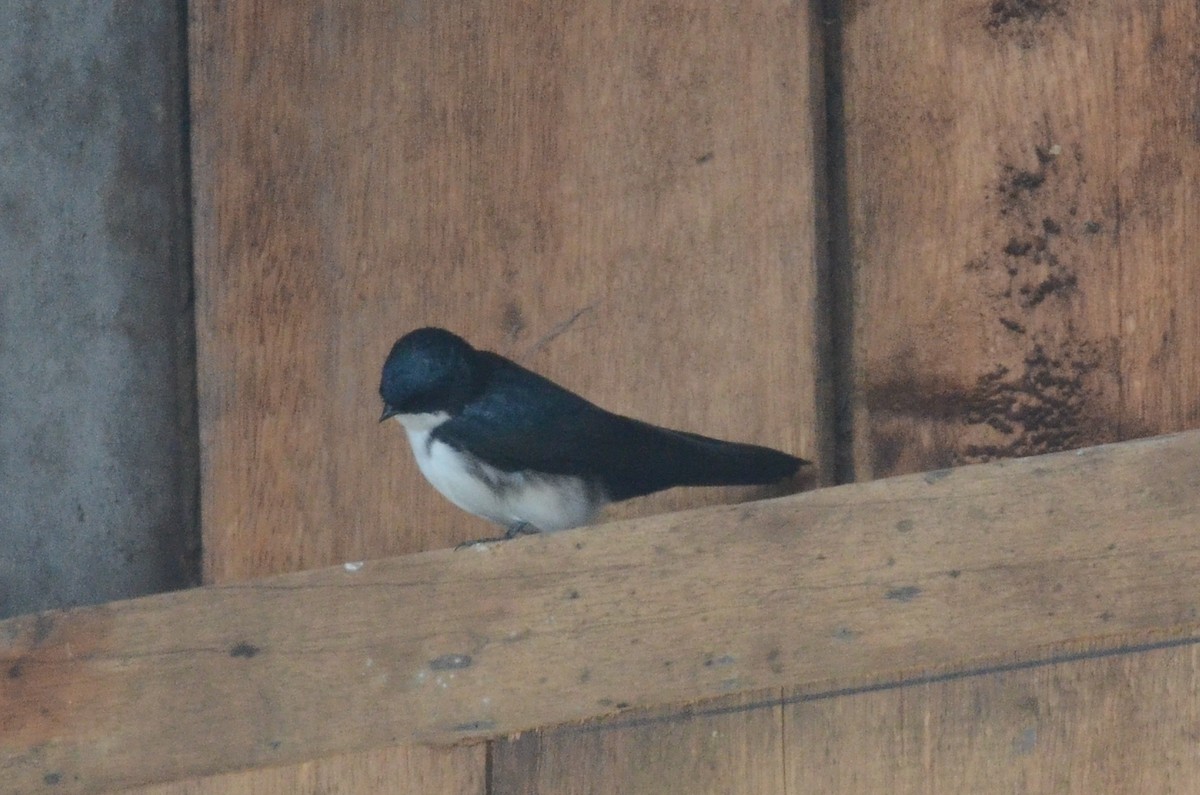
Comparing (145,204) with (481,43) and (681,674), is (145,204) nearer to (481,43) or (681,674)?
(481,43)

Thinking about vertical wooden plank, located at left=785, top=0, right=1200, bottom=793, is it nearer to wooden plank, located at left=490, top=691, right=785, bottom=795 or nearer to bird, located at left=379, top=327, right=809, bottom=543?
bird, located at left=379, top=327, right=809, bottom=543

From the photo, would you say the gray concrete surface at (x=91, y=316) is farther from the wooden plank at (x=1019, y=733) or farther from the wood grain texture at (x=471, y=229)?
the wooden plank at (x=1019, y=733)

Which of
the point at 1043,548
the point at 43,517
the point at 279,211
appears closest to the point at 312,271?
the point at 279,211

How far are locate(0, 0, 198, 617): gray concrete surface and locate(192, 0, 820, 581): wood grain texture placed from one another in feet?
0.15

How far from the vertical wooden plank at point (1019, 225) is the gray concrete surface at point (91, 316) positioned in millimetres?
667

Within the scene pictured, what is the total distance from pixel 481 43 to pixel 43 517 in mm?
583

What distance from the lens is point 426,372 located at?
182 centimetres

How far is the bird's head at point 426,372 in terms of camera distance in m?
1.83

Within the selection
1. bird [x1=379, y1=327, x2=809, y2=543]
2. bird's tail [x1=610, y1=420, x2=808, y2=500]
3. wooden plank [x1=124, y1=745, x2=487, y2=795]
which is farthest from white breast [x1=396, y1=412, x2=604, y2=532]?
wooden plank [x1=124, y1=745, x2=487, y2=795]

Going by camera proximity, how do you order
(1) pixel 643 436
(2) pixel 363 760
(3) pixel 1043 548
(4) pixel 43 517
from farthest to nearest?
(4) pixel 43 517
(1) pixel 643 436
(2) pixel 363 760
(3) pixel 1043 548

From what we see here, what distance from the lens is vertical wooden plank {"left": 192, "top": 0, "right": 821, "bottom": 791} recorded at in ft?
5.94

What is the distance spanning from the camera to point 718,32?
1879 millimetres

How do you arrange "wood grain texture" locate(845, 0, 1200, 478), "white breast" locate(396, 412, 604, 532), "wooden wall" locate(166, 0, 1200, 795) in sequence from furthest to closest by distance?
"white breast" locate(396, 412, 604, 532), "wood grain texture" locate(845, 0, 1200, 478), "wooden wall" locate(166, 0, 1200, 795)

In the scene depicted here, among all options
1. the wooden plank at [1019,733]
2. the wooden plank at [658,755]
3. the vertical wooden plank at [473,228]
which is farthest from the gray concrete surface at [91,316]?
the wooden plank at [1019,733]
